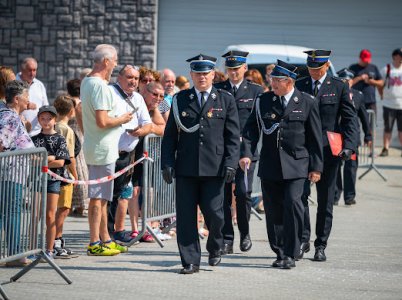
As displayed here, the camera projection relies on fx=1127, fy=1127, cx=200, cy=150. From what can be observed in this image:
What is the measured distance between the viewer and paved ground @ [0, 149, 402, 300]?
31.1 ft

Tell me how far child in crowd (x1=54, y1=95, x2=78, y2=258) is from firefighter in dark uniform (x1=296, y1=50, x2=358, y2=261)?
2372 millimetres

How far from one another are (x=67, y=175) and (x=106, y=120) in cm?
68

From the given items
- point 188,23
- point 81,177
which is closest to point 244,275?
point 81,177

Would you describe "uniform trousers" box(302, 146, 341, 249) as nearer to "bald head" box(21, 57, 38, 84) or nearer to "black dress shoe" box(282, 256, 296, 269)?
"black dress shoe" box(282, 256, 296, 269)

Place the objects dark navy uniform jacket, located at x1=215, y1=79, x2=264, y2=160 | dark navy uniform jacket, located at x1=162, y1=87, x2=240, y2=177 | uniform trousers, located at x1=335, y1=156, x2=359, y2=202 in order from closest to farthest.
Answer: dark navy uniform jacket, located at x1=162, y1=87, x2=240, y2=177 → dark navy uniform jacket, located at x1=215, y1=79, x2=264, y2=160 → uniform trousers, located at x1=335, y1=156, x2=359, y2=202

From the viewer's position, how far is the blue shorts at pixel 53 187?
425 inches

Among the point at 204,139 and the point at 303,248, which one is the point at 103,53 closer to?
the point at 204,139

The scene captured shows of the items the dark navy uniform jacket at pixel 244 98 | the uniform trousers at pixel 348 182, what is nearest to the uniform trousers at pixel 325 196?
the dark navy uniform jacket at pixel 244 98

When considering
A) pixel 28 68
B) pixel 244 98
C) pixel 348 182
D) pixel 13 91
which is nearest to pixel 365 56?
pixel 348 182

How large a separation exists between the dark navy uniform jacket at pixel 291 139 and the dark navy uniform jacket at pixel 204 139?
414mm

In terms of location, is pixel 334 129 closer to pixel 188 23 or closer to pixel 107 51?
pixel 107 51

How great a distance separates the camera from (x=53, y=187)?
10.8 metres

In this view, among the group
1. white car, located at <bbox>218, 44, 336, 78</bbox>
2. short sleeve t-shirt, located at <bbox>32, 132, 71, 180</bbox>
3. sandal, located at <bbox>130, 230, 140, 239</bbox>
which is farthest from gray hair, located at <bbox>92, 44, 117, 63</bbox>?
white car, located at <bbox>218, 44, 336, 78</bbox>

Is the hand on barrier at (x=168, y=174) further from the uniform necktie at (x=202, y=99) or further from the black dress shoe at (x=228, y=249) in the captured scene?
the black dress shoe at (x=228, y=249)
